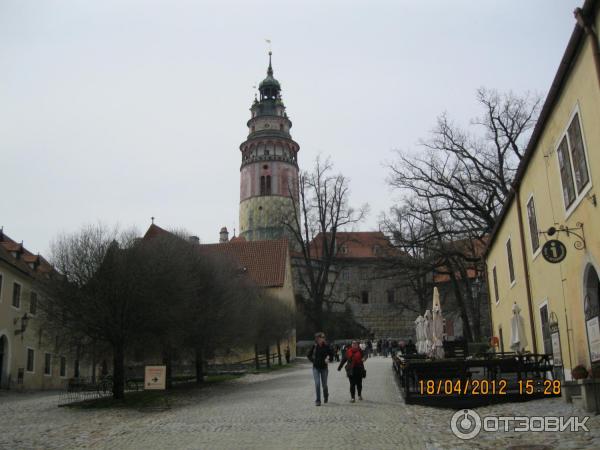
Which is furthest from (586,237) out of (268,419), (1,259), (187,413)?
(1,259)

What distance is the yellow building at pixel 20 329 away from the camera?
32.1m

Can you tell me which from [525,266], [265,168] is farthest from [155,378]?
[265,168]

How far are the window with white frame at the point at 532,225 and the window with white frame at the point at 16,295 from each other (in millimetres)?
27024

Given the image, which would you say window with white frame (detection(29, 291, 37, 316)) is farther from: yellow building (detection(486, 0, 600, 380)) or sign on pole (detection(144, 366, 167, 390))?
yellow building (detection(486, 0, 600, 380))

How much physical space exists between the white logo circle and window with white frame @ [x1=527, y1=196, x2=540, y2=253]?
→ 22.8 feet

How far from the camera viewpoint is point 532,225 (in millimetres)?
17812

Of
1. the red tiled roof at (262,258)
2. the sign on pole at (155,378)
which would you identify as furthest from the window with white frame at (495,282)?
the red tiled roof at (262,258)

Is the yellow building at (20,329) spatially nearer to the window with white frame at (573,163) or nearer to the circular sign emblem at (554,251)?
the circular sign emblem at (554,251)

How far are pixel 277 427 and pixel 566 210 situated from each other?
788 centimetres

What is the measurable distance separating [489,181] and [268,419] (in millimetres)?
22589

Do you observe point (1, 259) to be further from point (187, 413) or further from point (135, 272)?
point (187, 413)

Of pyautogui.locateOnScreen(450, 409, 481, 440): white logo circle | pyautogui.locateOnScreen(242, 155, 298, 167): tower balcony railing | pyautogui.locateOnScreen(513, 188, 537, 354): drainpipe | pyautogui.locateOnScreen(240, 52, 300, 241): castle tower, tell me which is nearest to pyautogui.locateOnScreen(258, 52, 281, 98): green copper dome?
pyautogui.locateOnScreen(240, 52, 300, 241): castle tower

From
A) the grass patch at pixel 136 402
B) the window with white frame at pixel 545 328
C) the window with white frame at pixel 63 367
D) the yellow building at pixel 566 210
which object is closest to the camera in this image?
the yellow building at pixel 566 210

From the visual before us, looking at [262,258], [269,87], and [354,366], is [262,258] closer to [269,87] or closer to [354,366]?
[269,87]
